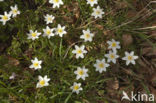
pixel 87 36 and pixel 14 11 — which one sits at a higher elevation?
pixel 14 11

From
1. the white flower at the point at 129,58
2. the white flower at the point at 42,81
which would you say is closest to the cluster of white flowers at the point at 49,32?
the white flower at the point at 42,81

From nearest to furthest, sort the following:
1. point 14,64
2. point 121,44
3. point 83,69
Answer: point 83,69 → point 14,64 → point 121,44

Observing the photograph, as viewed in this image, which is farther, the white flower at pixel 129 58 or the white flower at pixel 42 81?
the white flower at pixel 129 58

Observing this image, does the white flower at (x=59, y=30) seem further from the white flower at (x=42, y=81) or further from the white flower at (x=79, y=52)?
the white flower at (x=42, y=81)

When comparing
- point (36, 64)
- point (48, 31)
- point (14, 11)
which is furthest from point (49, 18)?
point (36, 64)

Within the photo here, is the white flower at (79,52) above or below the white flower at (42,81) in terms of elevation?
above

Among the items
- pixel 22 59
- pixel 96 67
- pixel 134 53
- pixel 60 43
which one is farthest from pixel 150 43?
pixel 22 59

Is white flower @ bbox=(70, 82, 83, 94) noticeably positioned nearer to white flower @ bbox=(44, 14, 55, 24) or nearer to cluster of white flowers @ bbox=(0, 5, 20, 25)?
white flower @ bbox=(44, 14, 55, 24)

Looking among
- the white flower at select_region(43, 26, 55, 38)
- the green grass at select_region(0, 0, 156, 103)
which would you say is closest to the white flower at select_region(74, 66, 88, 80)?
the green grass at select_region(0, 0, 156, 103)

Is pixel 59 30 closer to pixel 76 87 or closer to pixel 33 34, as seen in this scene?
pixel 33 34

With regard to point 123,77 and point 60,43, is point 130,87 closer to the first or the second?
point 123,77

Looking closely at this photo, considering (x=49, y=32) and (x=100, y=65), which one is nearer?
(x=100, y=65)
